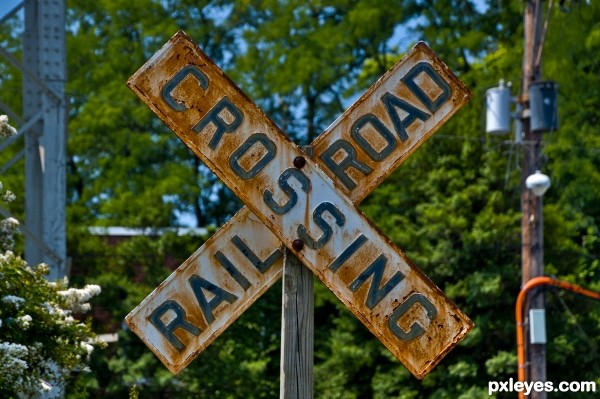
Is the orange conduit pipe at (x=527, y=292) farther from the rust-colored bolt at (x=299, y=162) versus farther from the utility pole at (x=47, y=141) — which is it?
the rust-colored bolt at (x=299, y=162)

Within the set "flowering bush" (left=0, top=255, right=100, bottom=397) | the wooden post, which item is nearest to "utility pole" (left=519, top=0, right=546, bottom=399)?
"flowering bush" (left=0, top=255, right=100, bottom=397)

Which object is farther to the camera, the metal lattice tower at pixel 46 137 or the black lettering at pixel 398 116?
the metal lattice tower at pixel 46 137

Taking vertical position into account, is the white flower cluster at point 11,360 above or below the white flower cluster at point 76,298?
below

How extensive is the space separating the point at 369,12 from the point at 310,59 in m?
1.84

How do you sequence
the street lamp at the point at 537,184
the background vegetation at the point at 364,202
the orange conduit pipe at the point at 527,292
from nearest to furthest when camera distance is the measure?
the orange conduit pipe at the point at 527,292 → the street lamp at the point at 537,184 → the background vegetation at the point at 364,202

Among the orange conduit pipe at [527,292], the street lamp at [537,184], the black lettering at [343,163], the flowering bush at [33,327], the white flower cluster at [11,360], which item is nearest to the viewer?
the black lettering at [343,163]

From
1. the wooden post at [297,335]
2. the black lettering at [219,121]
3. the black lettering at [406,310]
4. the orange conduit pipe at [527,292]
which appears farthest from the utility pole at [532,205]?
the black lettering at [219,121]

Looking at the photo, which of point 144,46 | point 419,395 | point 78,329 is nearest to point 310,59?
point 144,46

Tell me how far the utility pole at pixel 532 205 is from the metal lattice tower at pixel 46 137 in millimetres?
8507

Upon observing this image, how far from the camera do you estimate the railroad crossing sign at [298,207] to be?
3924mm

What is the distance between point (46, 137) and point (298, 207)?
12234 millimetres

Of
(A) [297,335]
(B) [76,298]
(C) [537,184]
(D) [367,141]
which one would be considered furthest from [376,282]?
(C) [537,184]

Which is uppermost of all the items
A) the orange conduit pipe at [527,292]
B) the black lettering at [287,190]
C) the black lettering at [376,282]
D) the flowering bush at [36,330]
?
the orange conduit pipe at [527,292]

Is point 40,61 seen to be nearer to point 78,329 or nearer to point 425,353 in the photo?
point 78,329
